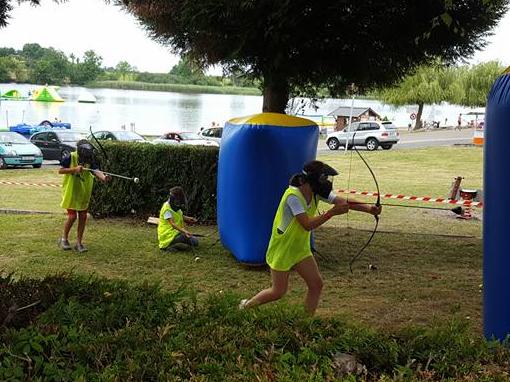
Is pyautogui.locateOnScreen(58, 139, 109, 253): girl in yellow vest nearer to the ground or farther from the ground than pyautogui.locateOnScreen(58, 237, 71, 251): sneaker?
farther from the ground

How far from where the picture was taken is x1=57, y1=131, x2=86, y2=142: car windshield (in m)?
26.1

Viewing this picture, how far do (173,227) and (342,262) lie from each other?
7.84ft

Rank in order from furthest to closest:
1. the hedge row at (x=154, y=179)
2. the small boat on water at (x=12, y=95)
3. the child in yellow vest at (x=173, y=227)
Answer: the small boat on water at (x=12, y=95) < the hedge row at (x=154, y=179) < the child in yellow vest at (x=173, y=227)

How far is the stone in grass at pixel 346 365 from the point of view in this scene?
2589mm

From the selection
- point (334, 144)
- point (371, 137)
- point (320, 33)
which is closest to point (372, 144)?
point (371, 137)

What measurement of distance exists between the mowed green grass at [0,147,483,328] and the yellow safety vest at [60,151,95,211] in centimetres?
69

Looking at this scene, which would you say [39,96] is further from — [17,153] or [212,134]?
[17,153]

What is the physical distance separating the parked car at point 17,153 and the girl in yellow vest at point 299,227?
1944 centimetres

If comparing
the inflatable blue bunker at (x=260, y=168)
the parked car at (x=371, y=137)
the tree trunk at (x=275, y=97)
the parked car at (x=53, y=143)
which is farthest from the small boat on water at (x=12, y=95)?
the inflatable blue bunker at (x=260, y=168)

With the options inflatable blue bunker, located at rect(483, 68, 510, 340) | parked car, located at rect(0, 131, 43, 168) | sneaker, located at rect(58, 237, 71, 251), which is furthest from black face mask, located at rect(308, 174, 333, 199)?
parked car, located at rect(0, 131, 43, 168)

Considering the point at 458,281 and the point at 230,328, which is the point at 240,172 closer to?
the point at 458,281

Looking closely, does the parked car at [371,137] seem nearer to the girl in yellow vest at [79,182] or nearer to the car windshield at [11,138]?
the car windshield at [11,138]

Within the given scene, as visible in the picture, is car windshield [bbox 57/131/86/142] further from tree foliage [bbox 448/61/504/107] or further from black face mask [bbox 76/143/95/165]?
tree foliage [bbox 448/61/504/107]

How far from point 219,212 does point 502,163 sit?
486 cm
